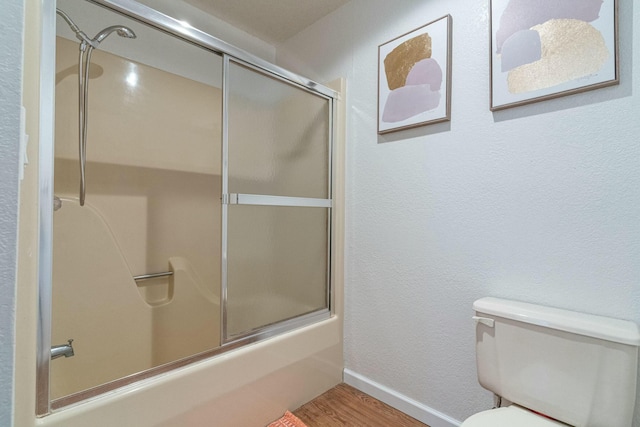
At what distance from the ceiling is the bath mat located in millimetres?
2397

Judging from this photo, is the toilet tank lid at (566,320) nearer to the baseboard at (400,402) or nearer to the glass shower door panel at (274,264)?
the baseboard at (400,402)

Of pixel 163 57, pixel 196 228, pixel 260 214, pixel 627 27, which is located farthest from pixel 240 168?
pixel 627 27

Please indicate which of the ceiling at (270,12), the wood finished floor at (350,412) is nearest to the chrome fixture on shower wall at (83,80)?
the ceiling at (270,12)

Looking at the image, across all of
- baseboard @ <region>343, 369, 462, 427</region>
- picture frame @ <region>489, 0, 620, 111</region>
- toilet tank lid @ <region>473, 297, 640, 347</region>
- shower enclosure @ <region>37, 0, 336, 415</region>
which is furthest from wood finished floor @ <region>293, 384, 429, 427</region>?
picture frame @ <region>489, 0, 620, 111</region>

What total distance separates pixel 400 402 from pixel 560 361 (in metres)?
0.86

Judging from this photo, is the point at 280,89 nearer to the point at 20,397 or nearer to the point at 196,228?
the point at 196,228

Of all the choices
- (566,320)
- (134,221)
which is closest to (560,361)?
(566,320)

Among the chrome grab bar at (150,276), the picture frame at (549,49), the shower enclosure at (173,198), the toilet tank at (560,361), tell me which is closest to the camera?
the toilet tank at (560,361)

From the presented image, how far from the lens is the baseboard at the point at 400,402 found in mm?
1484

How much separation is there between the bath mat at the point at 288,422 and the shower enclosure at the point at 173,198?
0.42m

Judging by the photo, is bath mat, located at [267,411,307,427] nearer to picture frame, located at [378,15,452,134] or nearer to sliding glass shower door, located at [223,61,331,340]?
sliding glass shower door, located at [223,61,331,340]

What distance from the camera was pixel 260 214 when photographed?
1.63 metres

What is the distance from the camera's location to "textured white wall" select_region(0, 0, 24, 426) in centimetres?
43

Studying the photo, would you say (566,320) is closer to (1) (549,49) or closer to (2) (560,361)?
(2) (560,361)
